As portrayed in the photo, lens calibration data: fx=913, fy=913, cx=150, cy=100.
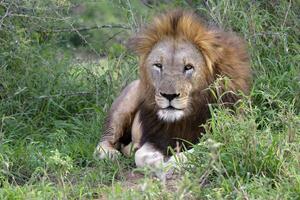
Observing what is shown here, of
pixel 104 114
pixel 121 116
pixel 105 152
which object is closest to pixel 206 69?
pixel 105 152

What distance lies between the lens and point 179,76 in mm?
5051

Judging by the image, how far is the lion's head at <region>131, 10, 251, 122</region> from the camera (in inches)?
199

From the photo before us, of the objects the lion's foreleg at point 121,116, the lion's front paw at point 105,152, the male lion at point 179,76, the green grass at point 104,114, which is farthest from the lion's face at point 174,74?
the lion's foreleg at point 121,116

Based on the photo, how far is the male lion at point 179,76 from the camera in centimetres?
506

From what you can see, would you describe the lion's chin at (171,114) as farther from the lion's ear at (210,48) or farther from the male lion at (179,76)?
the lion's ear at (210,48)

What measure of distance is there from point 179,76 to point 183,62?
0.10 metres

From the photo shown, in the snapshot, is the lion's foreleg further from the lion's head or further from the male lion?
the lion's head

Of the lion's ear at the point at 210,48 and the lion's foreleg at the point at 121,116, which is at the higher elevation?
the lion's ear at the point at 210,48

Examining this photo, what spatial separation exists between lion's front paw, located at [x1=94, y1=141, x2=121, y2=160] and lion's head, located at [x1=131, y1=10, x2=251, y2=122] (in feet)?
1.31

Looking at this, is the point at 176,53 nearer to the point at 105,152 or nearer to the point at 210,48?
the point at 210,48

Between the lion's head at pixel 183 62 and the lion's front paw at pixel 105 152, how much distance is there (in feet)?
1.31

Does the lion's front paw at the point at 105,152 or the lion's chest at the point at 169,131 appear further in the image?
the lion's front paw at the point at 105,152

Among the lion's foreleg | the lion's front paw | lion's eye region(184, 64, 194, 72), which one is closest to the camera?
lion's eye region(184, 64, 194, 72)

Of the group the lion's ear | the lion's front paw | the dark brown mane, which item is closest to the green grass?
the lion's front paw
